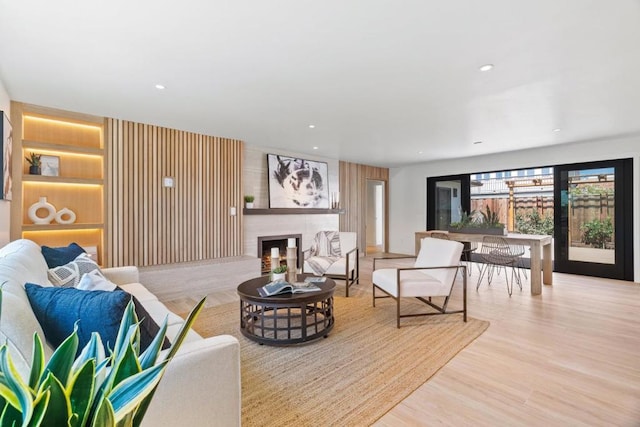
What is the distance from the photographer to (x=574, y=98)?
3258 millimetres

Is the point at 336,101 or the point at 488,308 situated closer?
the point at 336,101

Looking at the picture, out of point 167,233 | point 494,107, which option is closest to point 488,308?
point 494,107

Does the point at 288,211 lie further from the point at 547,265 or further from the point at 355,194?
the point at 547,265

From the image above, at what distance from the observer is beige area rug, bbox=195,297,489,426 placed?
184cm

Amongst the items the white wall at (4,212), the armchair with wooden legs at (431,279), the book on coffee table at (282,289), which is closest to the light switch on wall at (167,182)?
the white wall at (4,212)

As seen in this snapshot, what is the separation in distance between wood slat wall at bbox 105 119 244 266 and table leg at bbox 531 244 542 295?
4.52 meters

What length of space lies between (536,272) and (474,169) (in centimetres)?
307

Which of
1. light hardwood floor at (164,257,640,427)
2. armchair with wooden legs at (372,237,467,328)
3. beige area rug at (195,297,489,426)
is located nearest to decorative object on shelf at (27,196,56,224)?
light hardwood floor at (164,257,640,427)

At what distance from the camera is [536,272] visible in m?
4.38

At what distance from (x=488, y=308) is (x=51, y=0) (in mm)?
4733

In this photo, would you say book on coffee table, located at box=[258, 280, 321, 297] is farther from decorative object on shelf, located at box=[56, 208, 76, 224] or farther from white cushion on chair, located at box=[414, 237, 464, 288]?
decorative object on shelf, located at box=[56, 208, 76, 224]

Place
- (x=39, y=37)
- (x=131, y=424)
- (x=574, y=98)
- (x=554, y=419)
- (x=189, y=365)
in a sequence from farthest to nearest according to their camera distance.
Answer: (x=574, y=98), (x=39, y=37), (x=554, y=419), (x=189, y=365), (x=131, y=424)

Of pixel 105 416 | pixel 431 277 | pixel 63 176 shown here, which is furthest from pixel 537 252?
pixel 63 176

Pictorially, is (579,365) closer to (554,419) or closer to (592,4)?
(554,419)
